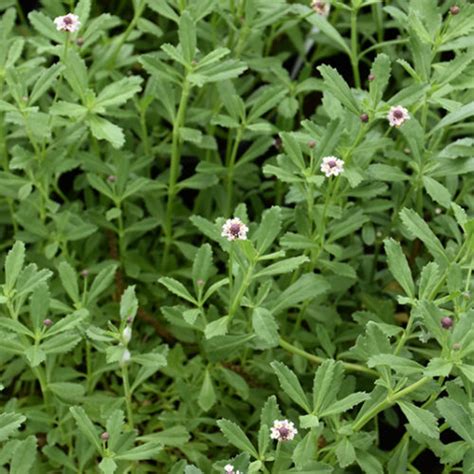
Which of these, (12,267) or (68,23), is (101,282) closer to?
(12,267)

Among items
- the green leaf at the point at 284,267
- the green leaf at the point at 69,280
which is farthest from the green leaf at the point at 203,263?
the green leaf at the point at 69,280

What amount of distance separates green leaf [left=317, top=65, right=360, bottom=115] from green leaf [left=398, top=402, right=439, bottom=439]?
1.81ft

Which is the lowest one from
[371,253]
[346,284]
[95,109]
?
[371,253]

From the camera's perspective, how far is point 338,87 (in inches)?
65.9

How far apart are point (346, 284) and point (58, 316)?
0.58 metres

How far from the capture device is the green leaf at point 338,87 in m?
1.67

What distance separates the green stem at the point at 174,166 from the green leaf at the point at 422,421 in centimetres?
71

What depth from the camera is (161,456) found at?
1785 millimetres

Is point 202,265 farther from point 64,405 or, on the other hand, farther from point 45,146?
point 45,146

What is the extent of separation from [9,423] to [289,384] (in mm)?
440

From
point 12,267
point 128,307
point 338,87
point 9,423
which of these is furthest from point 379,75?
point 9,423

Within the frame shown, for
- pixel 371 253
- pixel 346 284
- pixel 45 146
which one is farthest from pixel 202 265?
pixel 371 253

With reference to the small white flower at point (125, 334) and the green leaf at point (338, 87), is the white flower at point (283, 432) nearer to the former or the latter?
the small white flower at point (125, 334)

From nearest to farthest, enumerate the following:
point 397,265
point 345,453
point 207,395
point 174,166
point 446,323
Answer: point 446,323
point 345,453
point 397,265
point 207,395
point 174,166
